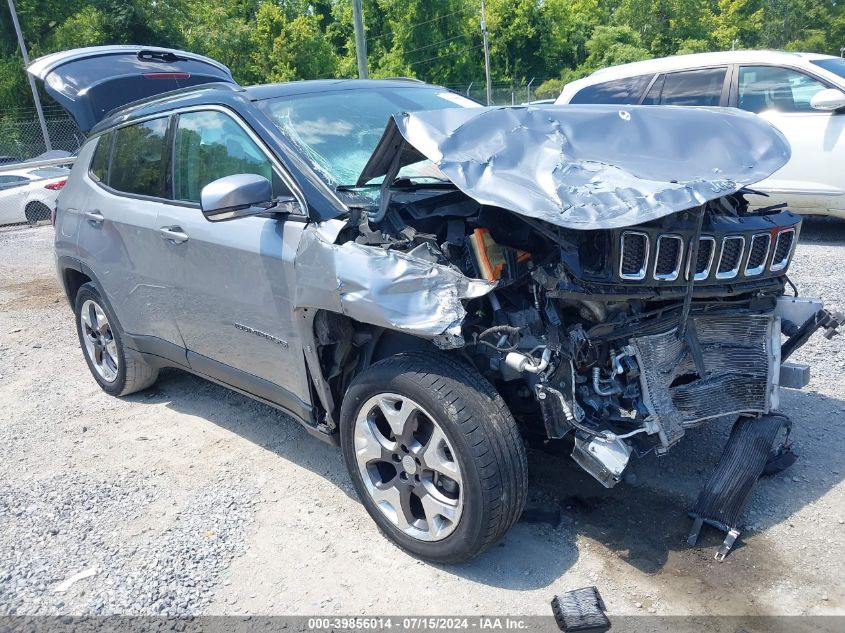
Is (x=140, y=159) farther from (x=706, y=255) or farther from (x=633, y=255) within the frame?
(x=706, y=255)

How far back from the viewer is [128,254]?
15.0 feet

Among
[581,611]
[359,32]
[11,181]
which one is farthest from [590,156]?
[11,181]

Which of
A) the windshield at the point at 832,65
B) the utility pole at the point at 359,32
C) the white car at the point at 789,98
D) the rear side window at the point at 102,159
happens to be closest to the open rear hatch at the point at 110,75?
the rear side window at the point at 102,159

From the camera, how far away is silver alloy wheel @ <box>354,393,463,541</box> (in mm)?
3016

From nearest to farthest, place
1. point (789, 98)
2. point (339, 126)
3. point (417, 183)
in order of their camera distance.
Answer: point (417, 183) < point (339, 126) < point (789, 98)

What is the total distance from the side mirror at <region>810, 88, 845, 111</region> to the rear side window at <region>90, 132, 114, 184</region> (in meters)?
6.63

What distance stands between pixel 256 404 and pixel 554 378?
2.72 metres

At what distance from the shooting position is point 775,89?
7.88m

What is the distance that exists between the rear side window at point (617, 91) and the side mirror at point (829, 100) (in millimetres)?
1765

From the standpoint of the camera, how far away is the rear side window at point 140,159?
4402 mm

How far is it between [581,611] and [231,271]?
7.45 ft

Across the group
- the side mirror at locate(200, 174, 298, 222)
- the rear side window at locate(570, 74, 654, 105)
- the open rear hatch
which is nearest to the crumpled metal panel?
the side mirror at locate(200, 174, 298, 222)

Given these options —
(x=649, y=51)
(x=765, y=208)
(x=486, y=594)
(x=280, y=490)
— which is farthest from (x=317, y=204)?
(x=649, y=51)

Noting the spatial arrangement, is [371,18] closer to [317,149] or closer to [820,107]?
[820,107]
